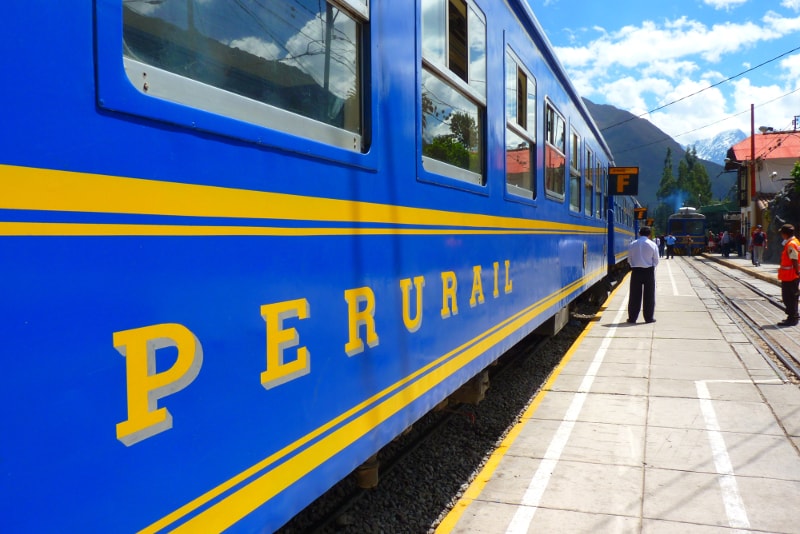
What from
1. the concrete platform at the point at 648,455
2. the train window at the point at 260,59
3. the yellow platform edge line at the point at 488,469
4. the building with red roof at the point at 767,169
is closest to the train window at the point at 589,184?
the concrete platform at the point at 648,455

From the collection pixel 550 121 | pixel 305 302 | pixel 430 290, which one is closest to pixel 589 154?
pixel 550 121

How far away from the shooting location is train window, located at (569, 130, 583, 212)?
7.15 metres

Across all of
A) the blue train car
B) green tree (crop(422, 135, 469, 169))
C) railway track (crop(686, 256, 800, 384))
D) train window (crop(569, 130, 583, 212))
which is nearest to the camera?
the blue train car

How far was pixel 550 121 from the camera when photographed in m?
5.82

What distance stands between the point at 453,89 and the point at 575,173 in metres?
4.74

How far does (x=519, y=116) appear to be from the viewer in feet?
14.8

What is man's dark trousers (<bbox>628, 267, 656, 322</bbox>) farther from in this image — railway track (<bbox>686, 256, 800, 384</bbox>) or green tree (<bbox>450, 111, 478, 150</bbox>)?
green tree (<bbox>450, 111, 478, 150</bbox>)

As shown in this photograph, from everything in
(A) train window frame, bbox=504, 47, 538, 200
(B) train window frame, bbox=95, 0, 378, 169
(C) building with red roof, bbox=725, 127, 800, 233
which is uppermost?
(C) building with red roof, bbox=725, 127, 800, 233

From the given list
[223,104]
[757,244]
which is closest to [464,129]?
[223,104]

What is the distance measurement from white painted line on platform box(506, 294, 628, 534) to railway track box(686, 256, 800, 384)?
2155 millimetres

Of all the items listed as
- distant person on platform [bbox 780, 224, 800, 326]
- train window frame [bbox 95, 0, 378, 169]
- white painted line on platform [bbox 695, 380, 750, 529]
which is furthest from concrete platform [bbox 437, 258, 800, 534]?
distant person on platform [bbox 780, 224, 800, 326]

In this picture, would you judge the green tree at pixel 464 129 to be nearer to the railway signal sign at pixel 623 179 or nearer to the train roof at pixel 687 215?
the railway signal sign at pixel 623 179

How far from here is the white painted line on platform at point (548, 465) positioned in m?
3.32

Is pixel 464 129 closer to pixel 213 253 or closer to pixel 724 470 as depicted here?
pixel 213 253
